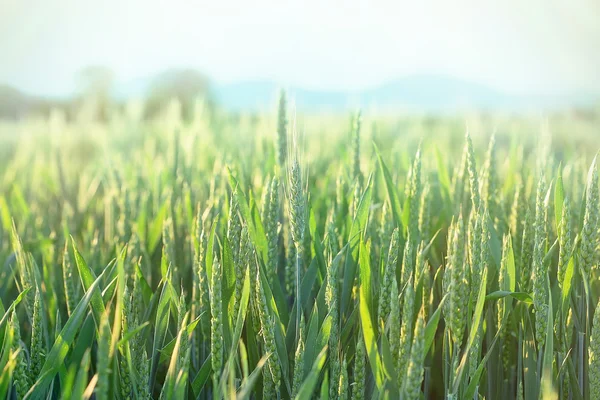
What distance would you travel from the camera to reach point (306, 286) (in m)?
0.83

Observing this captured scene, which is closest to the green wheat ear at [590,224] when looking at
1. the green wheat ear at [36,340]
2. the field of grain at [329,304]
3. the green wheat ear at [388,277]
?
the field of grain at [329,304]

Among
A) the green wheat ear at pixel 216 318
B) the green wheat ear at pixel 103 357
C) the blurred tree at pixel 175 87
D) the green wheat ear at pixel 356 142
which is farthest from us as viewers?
the blurred tree at pixel 175 87

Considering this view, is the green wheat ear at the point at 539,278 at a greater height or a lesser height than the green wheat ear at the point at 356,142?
lesser

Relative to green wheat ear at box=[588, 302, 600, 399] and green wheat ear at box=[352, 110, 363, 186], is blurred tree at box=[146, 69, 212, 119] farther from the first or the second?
green wheat ear at box=[588, 302, 600, 399]

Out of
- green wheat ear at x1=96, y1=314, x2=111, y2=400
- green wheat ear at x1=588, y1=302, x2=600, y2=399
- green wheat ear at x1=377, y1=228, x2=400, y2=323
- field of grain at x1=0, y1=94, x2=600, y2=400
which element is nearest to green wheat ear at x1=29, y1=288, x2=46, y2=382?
field of grain at x1=0, y1=94, x2=600, y2=400

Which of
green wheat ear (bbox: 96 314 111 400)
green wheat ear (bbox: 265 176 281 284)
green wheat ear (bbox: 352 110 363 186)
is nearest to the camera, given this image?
green wheat ear (bbox: 96 314 111 400)

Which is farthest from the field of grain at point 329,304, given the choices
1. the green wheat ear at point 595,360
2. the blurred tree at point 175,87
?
the blurred tree at point 175,87

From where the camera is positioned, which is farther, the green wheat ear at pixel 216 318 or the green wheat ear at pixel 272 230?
the green wheat ear at pixel 272 230

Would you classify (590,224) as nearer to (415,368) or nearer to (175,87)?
(415,368)

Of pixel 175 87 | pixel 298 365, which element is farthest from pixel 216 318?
pixel 175 87

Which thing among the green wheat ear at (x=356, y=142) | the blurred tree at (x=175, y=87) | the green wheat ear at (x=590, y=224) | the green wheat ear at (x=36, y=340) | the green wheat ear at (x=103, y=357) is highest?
the blurred tree at (x=175, y=87)

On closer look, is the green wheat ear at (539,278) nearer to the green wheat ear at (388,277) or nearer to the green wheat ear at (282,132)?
the green wheat ear at (388,277)

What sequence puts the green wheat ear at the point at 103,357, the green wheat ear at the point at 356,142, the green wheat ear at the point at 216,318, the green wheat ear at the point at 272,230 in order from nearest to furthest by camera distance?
the green wheat ear at the point at 103,357, the green wheat ear at the point at 216,318, the green wheat ear at the point at 272,230, the green wheat ear at the point at 356,142

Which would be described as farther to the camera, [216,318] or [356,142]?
[356,142]
